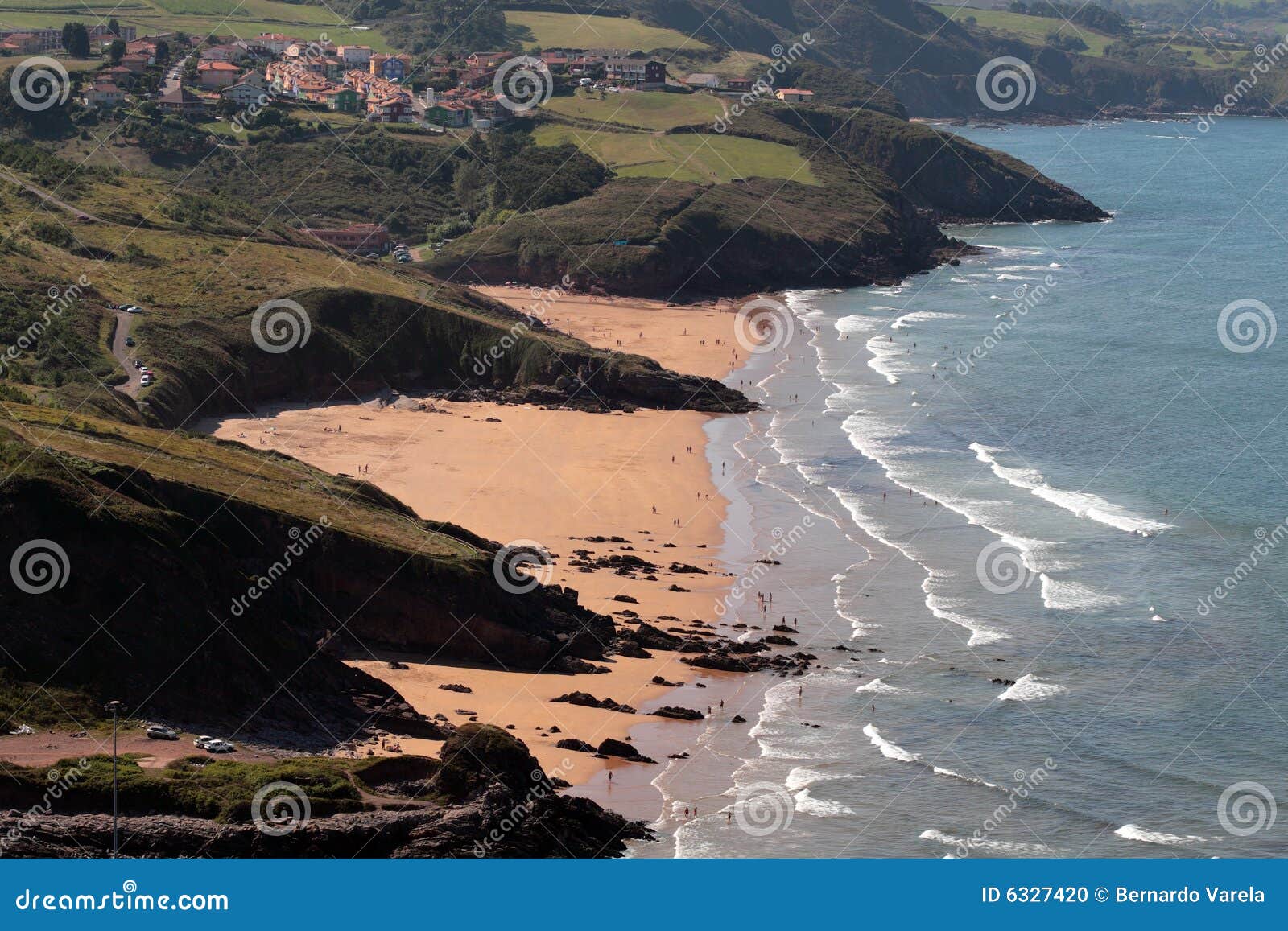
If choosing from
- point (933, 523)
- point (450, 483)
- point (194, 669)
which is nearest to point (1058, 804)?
point (194, 669)

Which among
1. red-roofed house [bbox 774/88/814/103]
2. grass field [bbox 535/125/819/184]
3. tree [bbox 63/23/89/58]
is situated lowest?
grass field [bbox 535/125/819/184]

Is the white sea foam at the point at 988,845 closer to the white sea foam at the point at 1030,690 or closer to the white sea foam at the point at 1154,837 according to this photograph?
the white sea foam at the point at 1154,837

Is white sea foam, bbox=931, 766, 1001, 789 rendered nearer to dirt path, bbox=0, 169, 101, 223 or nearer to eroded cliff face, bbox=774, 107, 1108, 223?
dirt path, bbox=0, 169, 101, 223

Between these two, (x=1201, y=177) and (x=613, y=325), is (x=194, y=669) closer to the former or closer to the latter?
(x=613, y=325)

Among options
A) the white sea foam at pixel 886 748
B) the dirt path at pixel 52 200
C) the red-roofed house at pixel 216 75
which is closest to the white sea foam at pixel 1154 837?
the white sea foam at pixel 886 748

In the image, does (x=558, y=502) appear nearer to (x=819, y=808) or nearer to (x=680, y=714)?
(x=680, y=714)

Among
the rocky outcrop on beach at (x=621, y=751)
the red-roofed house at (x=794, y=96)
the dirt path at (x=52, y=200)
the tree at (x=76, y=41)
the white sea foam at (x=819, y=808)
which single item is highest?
the red-roofed house at (x=794, y=96)

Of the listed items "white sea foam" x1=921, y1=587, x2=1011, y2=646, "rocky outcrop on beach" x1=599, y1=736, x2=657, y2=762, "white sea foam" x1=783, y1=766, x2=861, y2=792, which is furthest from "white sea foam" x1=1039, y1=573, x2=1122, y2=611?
"rocky outcrop on beach" x1=599, y1=736, x2=657, y2=762
